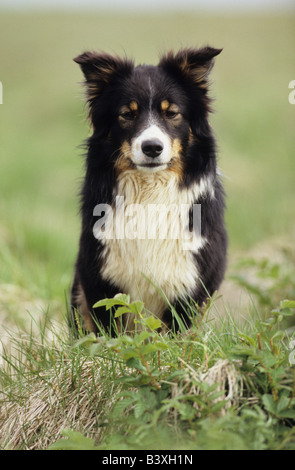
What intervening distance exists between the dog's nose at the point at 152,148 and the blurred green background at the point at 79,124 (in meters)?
0.55

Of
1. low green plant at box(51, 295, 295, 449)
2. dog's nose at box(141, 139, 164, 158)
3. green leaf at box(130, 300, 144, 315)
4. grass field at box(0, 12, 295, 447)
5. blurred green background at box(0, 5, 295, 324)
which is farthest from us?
blurred green background at box(0, 5, 295, 324)

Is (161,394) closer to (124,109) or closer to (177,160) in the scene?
(177,160)

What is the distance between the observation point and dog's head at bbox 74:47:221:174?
11.6 ft

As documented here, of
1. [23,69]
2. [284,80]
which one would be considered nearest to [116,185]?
[284,80]

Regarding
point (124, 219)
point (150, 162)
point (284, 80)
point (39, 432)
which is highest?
point (284, 80)

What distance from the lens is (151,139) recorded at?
11.1 ft

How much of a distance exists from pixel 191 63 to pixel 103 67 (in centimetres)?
54

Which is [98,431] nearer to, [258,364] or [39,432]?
[39,432]

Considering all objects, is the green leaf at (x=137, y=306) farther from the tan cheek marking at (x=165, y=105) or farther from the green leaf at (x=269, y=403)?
the tan cheek marking at (x=165, y=105)

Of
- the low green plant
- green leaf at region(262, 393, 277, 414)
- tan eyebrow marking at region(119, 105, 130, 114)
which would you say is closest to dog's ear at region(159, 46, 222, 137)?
tan eyebrow marking at region(119, 105, 130, 114)

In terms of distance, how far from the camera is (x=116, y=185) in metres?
3.73

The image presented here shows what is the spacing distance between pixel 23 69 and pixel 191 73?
16.5 meters

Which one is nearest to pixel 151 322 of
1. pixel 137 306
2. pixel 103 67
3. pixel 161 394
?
pixel 137 306

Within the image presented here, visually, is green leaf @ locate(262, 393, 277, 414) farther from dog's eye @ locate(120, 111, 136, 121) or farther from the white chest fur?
dog's eye @ locate(120, 111, 136, 121)
